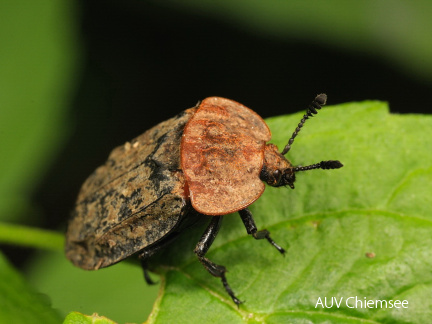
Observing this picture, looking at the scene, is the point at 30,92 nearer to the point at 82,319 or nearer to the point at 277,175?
the point at 82,319

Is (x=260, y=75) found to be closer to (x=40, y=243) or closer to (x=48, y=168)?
(x=48, y=168)

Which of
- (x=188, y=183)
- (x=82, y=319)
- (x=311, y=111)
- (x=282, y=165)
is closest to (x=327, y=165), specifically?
(x=282, y=165)

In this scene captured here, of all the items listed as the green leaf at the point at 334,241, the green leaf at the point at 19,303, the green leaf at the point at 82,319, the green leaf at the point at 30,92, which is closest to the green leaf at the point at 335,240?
the green leaf at the point at 334,241

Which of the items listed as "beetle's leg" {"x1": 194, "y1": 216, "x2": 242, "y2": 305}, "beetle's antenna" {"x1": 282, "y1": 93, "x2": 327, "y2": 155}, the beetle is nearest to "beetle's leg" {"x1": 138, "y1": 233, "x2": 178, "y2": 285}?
the beetle

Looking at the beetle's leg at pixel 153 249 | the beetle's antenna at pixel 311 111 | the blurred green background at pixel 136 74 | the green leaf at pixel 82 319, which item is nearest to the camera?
the green leaf at pixel 82 319

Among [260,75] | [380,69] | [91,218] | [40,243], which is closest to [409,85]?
[380,69]

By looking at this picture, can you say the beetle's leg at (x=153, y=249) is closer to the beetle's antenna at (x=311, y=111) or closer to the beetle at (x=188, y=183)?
the beetle at (x=188, y=183)
